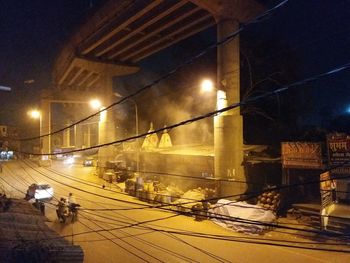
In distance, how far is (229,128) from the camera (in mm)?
21359

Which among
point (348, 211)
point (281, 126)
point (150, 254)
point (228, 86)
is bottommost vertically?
point (150, 254)

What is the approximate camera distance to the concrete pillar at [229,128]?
2117 cm

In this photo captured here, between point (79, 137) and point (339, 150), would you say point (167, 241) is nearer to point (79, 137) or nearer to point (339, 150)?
point (339, 150)

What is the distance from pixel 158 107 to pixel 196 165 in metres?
20.5

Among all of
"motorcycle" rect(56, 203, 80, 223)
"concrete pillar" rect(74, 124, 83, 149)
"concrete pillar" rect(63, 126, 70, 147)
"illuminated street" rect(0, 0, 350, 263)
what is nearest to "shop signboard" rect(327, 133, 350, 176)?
"illuminated street" rect(0, 0, 350, 263)

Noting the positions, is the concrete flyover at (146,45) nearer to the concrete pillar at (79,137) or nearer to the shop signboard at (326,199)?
the shop signboard at (326,199)

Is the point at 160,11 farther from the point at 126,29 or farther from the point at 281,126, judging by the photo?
the point at 281,126

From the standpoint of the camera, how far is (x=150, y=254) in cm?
1338

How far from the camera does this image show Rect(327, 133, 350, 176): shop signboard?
1546 centimetres

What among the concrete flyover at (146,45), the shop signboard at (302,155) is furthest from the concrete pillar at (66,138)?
the shop signboard at (302,155)

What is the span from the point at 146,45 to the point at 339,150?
24.9m

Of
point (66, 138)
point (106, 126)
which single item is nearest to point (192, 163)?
point (106, 126)

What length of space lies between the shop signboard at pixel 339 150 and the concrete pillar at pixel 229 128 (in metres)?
6.34

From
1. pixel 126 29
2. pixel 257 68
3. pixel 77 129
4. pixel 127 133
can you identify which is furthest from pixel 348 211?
pixel 77 129
